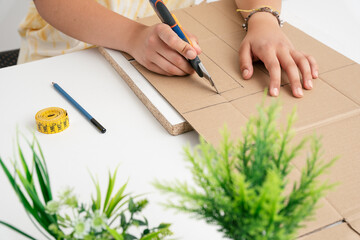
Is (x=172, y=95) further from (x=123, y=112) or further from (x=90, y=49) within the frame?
(x=90, y=49)

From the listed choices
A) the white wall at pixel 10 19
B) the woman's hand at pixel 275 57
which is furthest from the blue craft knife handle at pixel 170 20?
the white wall at pixel 10 19

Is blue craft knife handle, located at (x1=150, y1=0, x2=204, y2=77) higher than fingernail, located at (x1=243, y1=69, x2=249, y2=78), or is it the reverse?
blue craft knife handle, located at (x1=150, y1=0, x2=204, y2=77)

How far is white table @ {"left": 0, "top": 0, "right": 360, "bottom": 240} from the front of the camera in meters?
0.56

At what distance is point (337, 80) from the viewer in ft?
2.53

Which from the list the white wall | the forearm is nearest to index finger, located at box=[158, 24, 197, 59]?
the forearm

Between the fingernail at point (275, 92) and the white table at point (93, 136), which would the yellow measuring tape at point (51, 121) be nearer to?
the white table at point (93, 136)

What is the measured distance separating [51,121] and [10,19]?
1569mm

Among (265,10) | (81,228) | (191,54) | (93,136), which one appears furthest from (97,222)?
(265,10)

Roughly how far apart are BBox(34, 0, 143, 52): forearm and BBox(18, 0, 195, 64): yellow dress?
13 centimetres

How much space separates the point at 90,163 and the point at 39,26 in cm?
71

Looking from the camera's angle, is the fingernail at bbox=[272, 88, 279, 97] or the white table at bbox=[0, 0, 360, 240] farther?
the fingernail at bbox=[272, 88, 279, 97]

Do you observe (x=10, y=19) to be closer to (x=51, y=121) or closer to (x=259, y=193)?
(x=51, y=121)

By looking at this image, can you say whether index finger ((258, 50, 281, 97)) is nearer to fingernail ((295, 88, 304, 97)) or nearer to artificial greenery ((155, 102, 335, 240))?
fingernail ((295, 88, 304, 97))

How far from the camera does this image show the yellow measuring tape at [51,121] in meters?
0.67
